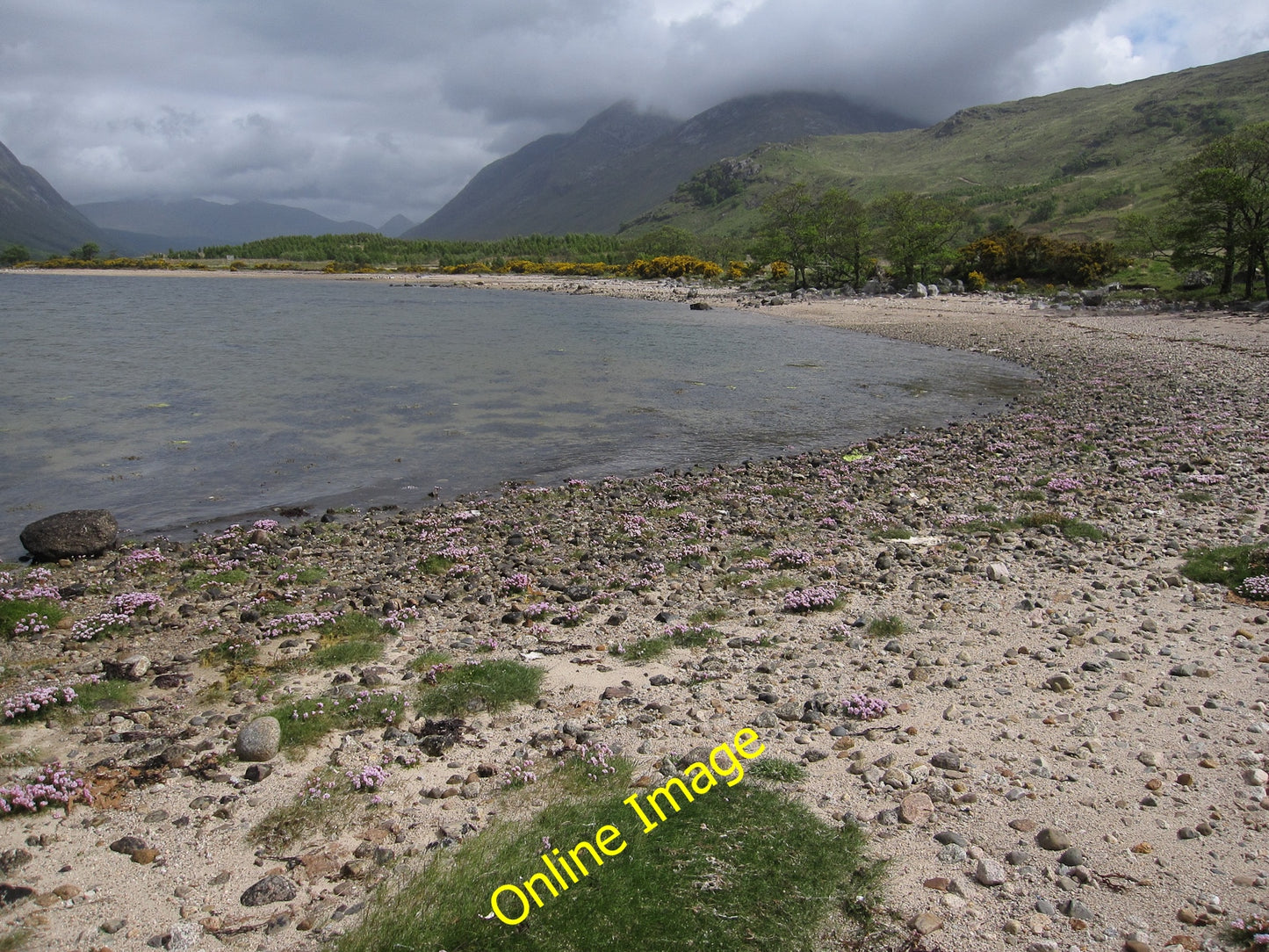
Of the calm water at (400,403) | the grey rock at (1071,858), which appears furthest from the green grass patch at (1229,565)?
the calm water at (400,403)

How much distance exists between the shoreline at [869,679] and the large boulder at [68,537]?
508 mm

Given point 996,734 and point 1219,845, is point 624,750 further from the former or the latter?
point 1219,845

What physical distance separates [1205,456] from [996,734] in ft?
49.6

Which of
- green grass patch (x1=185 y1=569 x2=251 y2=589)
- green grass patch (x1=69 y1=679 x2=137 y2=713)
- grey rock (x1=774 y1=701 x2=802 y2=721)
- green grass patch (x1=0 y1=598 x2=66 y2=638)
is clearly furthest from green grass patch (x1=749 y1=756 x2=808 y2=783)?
green grass patch (x1=0 y1=598 x2=66 y2=638)

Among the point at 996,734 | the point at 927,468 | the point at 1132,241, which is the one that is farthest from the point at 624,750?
the point at 1132,241

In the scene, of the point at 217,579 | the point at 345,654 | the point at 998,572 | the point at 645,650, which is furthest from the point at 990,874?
the point at 217,579

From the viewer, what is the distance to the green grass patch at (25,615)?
399 inches

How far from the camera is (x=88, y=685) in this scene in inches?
329

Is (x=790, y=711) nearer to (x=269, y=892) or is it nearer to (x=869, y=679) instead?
(x=869, y=679)

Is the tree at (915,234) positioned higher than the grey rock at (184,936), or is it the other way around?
the tree at (915,234)

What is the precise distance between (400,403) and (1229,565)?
2606 cm

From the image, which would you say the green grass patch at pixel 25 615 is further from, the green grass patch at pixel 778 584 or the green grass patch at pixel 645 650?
the green grass patch at pixel 778 584

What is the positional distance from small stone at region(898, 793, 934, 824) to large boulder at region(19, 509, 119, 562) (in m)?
14.2

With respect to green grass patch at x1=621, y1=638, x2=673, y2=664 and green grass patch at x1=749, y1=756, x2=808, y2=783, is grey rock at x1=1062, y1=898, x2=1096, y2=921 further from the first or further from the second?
green grass patch at x1=621, y1=638, x2=673, y2=664
